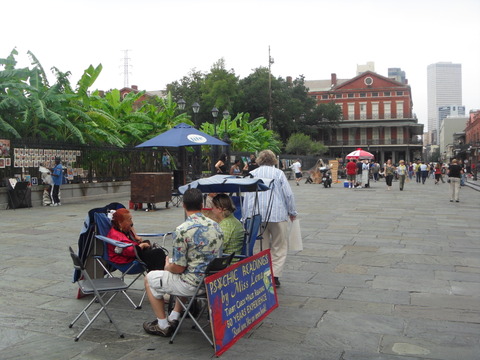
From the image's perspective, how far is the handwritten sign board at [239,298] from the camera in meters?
3.75

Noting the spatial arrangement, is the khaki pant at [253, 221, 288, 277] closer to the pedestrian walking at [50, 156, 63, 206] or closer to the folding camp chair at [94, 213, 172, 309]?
the folding camp chair at [94, 213, 172, 309]

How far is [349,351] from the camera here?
3.88 m

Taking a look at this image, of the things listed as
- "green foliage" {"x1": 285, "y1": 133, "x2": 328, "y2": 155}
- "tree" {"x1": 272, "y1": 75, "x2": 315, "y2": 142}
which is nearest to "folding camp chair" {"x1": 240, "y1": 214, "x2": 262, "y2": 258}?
"green foliage" {"x1": 285, "y1": 133, "x2": 328, "y2": 155}

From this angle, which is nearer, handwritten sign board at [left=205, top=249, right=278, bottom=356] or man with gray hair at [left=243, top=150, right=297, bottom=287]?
handwritten sign board at [left=205, top=249, right=278, bottom=356]

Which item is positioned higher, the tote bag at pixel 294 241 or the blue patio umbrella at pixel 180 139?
the blue patio umbrella at pixel 180 139

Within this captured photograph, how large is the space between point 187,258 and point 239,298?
1.82 ft

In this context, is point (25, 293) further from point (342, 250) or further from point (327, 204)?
point (327, 204)

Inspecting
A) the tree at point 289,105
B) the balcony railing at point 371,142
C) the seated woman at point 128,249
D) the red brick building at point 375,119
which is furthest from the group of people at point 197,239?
the balcony railing at point 371,142

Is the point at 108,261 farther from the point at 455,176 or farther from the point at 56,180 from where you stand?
the point at 455,176

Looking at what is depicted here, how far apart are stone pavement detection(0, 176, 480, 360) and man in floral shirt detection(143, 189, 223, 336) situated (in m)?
0.33

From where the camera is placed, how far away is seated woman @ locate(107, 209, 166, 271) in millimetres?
4922

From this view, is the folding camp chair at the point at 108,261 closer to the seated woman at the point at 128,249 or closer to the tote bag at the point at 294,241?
the seated woman at the point at 128,249

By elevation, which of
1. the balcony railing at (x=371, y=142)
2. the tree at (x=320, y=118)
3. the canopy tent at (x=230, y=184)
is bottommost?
the canopy tent at (x=230, y=184)

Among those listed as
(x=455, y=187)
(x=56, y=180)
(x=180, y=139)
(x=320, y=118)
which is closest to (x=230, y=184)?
(x=180, y=139)
